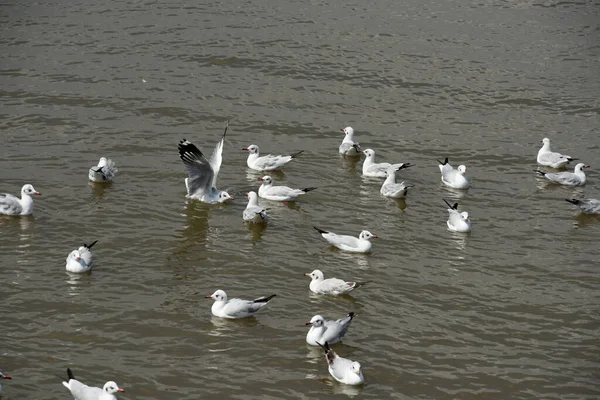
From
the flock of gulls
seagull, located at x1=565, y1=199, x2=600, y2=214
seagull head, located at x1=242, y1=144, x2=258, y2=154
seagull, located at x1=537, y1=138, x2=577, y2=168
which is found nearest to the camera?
the flock of gulls

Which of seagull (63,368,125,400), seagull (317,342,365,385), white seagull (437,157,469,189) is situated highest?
white seagull (437,157,469,189)

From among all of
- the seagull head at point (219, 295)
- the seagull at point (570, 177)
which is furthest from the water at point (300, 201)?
the seagull head at point (219, 295)

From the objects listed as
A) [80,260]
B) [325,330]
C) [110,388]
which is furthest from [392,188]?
[110,388]

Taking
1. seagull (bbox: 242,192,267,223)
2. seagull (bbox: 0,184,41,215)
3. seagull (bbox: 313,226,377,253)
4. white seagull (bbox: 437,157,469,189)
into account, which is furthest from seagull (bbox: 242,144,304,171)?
seagull (bbox: 0,184,41,215)

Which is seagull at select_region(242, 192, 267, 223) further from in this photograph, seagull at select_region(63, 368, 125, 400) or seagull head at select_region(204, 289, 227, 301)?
seagull at select_region(63, 368, 125, 400)

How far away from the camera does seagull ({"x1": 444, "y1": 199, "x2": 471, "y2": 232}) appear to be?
2042cm

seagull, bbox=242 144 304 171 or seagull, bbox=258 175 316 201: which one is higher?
seagull, bbox=242 144 304 171

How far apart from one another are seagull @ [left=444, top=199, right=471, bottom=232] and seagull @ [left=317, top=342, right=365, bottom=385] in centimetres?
633

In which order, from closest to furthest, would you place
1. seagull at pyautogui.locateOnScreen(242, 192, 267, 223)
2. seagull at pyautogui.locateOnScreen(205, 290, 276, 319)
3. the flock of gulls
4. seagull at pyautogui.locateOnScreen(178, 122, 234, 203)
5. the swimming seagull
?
1. the flock of gulls
2. seagull at pyautogui.locateOnScreen(205, 290, 276, 319)
3. the swimming seagull
4. seagull at pyautogui.locateOnScreen(242, 192, 267, 223)
5. seagull at pyautogui.locateOnScreen(178, 122, 234, 203)

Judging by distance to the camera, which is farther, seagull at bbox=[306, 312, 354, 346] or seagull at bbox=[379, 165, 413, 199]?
seagull at bbox=[379, 165, 413, 199]

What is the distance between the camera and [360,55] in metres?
31.8

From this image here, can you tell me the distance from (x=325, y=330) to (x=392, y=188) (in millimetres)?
7189

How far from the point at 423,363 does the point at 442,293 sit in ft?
8.43

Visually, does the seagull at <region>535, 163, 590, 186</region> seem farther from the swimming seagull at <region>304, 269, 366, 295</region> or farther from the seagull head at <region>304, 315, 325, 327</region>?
the seagull head at <region>304, 315, 325, 327</region>
